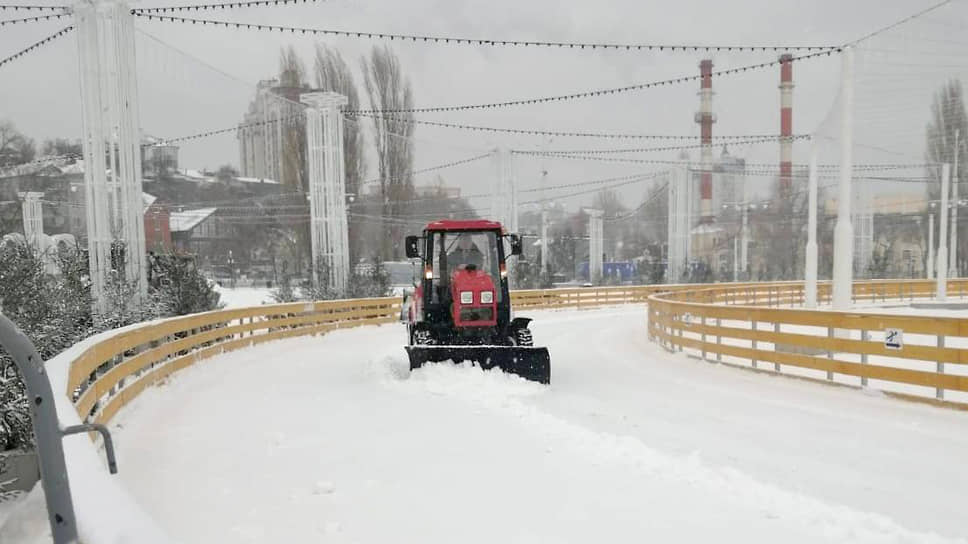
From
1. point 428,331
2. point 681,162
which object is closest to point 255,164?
point 681,162

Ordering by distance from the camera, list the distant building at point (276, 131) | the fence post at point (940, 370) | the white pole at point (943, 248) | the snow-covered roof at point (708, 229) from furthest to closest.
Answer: the snow-covered roof at point (708, 229) → the distant building at point (276, 131) → the white pole at point (943, 248) → the fence post at point (940, 370)

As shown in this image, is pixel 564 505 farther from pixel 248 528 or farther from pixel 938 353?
pixel 938 353

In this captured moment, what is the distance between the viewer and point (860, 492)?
187 inches

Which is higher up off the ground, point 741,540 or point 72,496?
point 72,496

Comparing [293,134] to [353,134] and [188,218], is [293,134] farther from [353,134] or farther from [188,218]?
[188,218]

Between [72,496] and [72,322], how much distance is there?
12.1 metres

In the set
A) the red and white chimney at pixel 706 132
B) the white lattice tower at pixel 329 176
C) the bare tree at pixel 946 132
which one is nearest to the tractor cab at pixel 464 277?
the white lattice tower at pixel 329 176

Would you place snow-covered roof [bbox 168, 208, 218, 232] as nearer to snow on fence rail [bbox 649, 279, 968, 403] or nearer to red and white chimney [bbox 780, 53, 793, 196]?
snow on fence rail [bbox 649, 279, 968, 403]

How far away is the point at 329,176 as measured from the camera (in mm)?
21266

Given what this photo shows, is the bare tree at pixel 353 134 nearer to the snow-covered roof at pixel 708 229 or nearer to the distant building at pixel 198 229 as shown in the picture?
the distant building at pixel 198 229

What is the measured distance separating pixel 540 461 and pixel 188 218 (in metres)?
52.4

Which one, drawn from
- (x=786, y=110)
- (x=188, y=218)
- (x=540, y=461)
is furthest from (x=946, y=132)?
(x=188, y=218)

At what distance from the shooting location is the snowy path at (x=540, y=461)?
4176 millimetres

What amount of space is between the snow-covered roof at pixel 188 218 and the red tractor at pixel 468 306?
43883 millimetres
